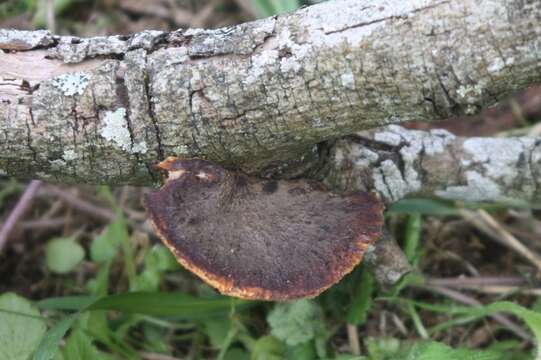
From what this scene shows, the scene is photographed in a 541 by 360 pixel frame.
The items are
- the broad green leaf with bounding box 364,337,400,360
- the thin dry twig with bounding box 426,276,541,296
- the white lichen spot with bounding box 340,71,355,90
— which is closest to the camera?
the white lichen spot with bounding box 340,71,355,90

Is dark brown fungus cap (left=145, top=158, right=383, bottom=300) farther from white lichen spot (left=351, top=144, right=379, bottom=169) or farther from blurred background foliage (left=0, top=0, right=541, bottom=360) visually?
blurred background foliage (left=0, top=0, right=541, bottom=360)

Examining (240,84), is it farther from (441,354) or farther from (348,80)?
(441,354)

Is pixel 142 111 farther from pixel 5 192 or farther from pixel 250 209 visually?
pixel 5 192

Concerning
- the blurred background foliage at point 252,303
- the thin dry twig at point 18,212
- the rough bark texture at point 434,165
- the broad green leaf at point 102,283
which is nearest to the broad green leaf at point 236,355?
the blurred background foliage at point 252,303

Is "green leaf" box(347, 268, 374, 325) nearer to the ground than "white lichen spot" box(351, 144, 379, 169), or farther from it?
nearer to the ground

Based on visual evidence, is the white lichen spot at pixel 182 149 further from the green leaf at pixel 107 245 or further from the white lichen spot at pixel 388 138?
the green leaf at pixel 107 245

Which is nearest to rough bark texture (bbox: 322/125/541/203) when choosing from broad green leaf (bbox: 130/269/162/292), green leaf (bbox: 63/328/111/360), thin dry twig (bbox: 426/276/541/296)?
thin dry twig (bbox: 426/276/541/296)
